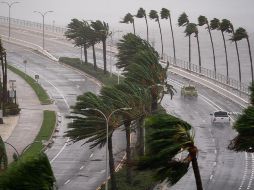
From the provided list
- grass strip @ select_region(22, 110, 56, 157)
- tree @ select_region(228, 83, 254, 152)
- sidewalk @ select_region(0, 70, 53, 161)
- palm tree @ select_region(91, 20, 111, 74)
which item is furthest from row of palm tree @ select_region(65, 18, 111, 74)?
tree @ select_region(228, 83, 254, 152)

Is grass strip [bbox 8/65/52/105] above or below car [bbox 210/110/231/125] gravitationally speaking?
below

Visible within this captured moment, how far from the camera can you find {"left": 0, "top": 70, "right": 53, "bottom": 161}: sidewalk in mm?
94438

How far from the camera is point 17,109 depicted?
4424 inches

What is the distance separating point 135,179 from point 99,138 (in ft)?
22.7

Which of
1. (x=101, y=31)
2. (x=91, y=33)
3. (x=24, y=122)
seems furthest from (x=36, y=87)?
(x=24, y=122)

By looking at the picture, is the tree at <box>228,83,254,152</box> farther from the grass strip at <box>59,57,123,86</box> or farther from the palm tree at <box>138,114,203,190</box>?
the grass strip at <box>59,57,123,86</box>

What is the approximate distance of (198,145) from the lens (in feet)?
309

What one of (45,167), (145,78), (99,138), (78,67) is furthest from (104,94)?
(78,67)

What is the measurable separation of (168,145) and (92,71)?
100886 millimetres

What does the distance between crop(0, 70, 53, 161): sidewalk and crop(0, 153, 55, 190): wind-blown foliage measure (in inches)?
1782

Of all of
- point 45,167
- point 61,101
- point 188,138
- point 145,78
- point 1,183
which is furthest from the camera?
point 61,101

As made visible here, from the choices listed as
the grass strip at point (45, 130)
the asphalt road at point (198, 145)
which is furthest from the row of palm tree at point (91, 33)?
the grass strip at point (45, 130)

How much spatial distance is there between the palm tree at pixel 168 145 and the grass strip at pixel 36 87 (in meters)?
74.2

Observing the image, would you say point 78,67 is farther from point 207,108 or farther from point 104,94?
point 104,94
